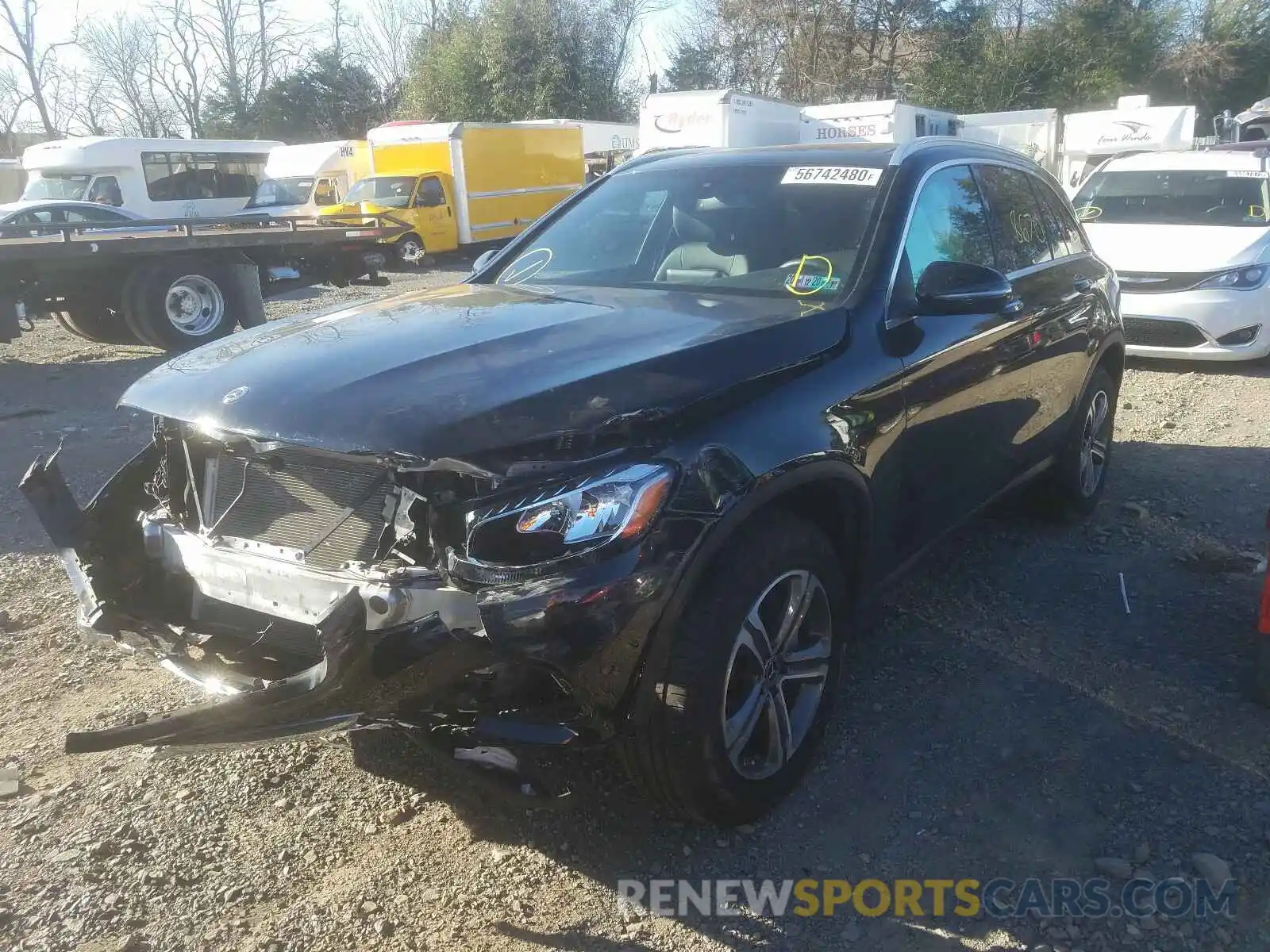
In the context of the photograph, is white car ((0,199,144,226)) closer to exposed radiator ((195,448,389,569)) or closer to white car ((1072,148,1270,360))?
white car ((1072,148,1270,360))

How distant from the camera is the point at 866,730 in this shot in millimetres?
3469

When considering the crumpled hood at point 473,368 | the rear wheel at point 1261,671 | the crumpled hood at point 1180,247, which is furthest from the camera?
the crumpled hood at point 1180,247

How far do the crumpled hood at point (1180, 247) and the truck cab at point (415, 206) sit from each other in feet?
48.2

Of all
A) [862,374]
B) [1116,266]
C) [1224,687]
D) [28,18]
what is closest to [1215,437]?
[1116,266]

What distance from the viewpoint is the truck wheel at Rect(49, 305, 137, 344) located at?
1082 centimetres

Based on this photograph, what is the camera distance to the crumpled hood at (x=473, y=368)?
2.43 meters

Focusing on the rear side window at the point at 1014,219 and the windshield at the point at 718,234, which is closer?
the windshield at the point at 718,234

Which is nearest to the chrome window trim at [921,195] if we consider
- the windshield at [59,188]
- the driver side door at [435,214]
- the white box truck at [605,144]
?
the driver side door at [435,214]

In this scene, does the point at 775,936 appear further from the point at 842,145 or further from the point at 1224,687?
the point at 842,145

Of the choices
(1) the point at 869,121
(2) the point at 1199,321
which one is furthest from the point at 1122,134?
(2) the point at 1199,321

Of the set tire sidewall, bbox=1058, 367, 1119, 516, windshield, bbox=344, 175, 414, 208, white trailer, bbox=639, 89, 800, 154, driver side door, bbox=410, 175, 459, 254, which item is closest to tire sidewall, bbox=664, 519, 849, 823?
tire sidewall, bbox=1058, 367, 1119, 516

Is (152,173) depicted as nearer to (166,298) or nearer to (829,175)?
(166,298)

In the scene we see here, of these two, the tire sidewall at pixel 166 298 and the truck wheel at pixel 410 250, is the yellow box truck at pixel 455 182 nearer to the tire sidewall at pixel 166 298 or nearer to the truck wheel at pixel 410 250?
the truck wheel at pixel 410 250

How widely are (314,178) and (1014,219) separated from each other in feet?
76.4
